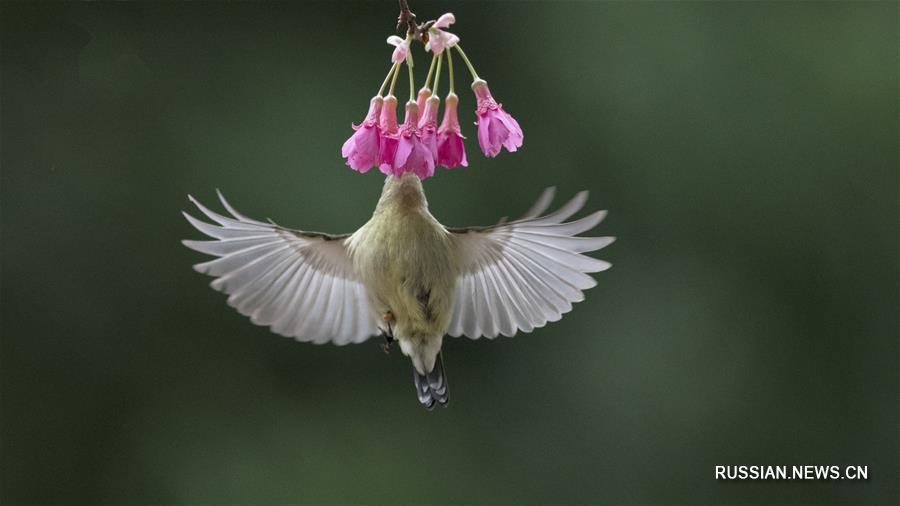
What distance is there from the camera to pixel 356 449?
17.7 ft

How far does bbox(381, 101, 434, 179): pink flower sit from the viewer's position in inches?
89.9

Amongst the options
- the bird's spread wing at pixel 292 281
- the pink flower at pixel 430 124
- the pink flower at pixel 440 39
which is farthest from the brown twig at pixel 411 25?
the bird's spread wing at pixel 292 281

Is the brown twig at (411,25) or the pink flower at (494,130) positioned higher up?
the brown twig at (411,25)

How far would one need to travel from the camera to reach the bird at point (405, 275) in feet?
9.18

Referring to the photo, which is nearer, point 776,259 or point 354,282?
point 354,282

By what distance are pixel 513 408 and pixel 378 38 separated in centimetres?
215

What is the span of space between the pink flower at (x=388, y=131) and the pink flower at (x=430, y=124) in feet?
0.23

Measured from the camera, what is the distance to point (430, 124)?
92.4 inches

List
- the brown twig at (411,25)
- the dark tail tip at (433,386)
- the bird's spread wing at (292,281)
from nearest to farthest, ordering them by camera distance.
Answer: the brown twig at (411,25) < the bird's spread wing at (292,281) < the dark tail tip at (433,386)

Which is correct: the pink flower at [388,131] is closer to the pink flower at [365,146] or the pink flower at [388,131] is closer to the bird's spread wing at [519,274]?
the pink flower at [365,146]

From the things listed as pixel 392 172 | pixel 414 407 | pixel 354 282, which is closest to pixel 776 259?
pixel 414 407

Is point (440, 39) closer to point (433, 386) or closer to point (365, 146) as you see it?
point (365, 146)

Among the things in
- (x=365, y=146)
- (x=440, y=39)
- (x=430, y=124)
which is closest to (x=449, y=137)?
(x=430, y=124)

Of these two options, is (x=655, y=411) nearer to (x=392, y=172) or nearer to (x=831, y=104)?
(x=831, y=104)
